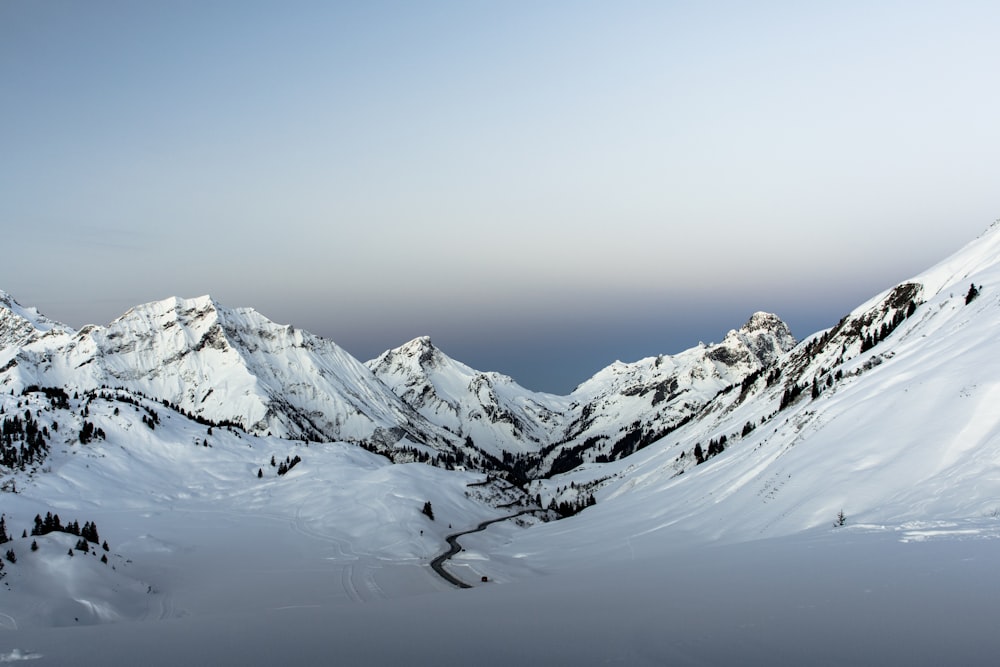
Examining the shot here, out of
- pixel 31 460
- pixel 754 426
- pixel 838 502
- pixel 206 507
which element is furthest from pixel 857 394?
pixel 31 460

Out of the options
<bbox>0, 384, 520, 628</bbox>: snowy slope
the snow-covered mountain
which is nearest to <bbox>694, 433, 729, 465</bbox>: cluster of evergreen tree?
the snow-covered mountain

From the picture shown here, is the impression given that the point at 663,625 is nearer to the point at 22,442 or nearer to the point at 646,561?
the point at 646,561

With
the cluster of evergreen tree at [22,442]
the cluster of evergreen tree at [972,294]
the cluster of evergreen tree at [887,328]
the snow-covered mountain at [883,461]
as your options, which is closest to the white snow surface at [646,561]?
the snow-covered mountain at [883,461]

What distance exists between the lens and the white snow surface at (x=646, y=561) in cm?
1092

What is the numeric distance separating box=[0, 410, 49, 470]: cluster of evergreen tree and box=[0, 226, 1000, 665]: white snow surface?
8.97m

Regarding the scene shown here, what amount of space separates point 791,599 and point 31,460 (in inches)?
6424

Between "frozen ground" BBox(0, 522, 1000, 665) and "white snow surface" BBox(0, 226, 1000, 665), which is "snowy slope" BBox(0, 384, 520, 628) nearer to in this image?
"white snow surface" BBox(0, 226, 1000, 665)

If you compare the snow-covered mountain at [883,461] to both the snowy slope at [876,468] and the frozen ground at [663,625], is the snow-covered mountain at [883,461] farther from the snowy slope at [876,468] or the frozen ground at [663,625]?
the frozen ground at [663,625]

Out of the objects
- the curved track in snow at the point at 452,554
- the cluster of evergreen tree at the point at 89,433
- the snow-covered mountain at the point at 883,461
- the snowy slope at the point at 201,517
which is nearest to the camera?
the snow-covered mountain at the point at 883,461

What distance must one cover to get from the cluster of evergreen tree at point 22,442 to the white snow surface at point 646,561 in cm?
897

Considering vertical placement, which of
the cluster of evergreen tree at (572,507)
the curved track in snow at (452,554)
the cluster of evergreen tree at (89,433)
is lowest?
the cluster of evergreen tree at (572,507)

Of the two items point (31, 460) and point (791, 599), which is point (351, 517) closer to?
point (31, 460)

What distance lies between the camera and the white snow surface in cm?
1092

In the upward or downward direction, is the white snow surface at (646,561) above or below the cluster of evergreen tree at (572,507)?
above
